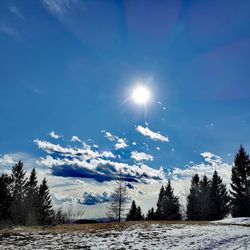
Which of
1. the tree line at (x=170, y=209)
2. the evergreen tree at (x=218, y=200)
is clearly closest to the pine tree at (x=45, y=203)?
the tree line at (x=170, y=209)

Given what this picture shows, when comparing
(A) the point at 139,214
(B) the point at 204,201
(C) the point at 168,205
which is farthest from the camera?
(A) the point at 139,214

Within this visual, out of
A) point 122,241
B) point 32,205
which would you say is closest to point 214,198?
point 32,205

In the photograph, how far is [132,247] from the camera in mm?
16984

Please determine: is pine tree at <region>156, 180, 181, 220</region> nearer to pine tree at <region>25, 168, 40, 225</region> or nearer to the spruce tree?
the spruce tree

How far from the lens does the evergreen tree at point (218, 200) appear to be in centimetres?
5406

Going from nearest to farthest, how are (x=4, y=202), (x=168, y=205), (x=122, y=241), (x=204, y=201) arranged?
1. (x=122, y=241)
2. (x=4, y=202)
3. (x=204, y=201)
4. (x=168, y=205)

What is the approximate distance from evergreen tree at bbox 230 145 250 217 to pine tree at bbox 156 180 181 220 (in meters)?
16.6

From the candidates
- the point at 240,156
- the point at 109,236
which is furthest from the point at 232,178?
the point at 109,236

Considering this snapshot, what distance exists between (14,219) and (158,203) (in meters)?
32.7

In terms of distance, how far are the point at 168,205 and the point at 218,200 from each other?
13.9m

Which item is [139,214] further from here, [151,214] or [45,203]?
[45,203]

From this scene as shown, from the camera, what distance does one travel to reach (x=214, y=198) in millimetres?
55219

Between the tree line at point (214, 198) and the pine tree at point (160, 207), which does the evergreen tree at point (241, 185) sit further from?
the pine tree at point (160, 207)

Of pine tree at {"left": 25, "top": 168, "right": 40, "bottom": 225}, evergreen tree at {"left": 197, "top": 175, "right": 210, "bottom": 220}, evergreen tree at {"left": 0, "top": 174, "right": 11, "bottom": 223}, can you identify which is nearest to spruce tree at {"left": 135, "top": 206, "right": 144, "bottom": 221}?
evergreen tree at {"left": 197, "top": 175, "right": 210, "bottom": 220}
